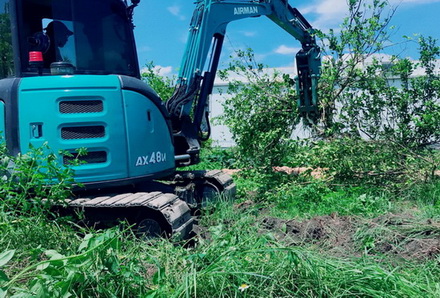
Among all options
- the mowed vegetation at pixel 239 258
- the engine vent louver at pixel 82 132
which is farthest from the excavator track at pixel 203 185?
the engine vent louver at pixel 82 132

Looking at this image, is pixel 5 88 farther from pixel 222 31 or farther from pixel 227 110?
pixel 227 110

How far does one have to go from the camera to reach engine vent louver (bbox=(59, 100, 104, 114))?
4.71 meters

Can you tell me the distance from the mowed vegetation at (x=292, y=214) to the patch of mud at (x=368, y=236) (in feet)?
0.05

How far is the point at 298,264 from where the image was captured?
2.88 metres

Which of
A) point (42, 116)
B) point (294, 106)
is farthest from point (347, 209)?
point (42, 116)

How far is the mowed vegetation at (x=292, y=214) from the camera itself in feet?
9.07

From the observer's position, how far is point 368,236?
4.23 m

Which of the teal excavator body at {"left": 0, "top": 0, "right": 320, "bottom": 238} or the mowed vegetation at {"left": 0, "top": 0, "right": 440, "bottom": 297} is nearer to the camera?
the mowed vegetation at {"left": 0, "top": 0, "right": 440, "bottom": 297}

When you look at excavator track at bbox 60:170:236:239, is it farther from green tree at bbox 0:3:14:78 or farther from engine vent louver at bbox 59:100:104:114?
green tree at bbox 0:3:14:78

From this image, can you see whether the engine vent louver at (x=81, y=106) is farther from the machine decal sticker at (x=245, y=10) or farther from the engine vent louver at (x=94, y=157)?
the machine decal sticker at (x=245, y=10)

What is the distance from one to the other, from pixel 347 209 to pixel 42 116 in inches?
138


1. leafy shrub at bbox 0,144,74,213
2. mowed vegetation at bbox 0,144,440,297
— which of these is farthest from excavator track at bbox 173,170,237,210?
leafy shrub at bbox 0,144,74,213

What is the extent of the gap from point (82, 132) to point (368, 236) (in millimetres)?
2939

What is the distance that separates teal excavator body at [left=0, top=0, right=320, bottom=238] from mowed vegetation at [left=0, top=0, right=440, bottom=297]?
293 mm
